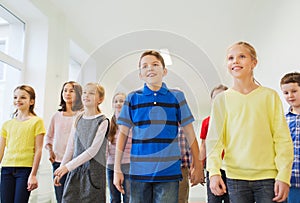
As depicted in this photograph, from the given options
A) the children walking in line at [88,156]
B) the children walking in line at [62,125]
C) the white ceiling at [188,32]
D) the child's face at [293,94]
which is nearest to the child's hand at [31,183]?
the children walking in line at [62,125]

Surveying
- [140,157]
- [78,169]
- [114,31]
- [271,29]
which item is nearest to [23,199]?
[78,169]

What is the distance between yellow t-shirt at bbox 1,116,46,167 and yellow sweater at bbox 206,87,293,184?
3.68 ft

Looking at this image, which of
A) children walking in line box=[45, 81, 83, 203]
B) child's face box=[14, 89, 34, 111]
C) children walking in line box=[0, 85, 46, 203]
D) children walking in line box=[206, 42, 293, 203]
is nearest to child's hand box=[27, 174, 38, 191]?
children walking in line box=[0, 85, 46, 203]

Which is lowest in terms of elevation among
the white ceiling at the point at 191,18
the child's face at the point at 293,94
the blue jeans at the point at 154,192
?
the blue jeans at the point at 154,192

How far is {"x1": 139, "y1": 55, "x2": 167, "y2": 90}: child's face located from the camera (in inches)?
46.8

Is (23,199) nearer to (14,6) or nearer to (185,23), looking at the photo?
(14,6)

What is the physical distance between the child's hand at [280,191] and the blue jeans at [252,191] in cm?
2

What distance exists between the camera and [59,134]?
1792mm

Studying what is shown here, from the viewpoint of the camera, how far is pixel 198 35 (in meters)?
3.73

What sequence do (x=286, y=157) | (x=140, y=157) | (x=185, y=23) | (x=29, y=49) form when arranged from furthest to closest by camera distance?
(x=185, y=23), (x=29, y=49), (x=140, y=157), (x=286, y=157)

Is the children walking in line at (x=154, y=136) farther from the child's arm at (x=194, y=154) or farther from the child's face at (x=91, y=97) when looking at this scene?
the child's face at (x=91, y=97)

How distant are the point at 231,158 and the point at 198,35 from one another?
2.90 meters

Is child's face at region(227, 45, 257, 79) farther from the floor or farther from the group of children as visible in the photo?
the floor

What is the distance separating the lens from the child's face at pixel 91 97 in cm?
154
